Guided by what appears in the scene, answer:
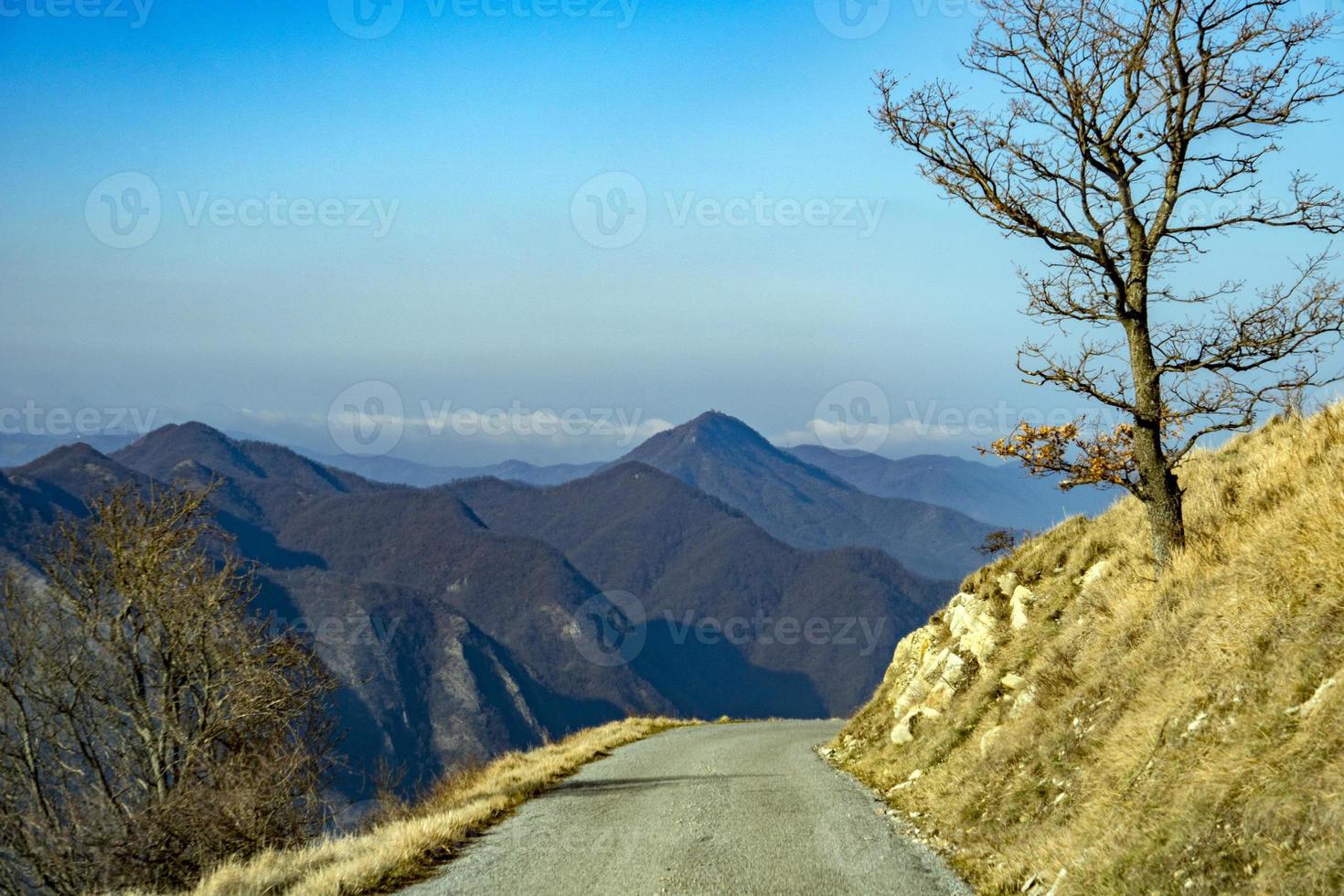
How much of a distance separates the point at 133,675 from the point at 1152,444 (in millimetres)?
21762

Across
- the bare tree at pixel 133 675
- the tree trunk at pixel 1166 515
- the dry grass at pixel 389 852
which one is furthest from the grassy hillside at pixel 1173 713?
the bare tree at pixel 133 675

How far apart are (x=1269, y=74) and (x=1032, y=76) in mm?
2984

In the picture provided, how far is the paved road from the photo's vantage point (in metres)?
8.99

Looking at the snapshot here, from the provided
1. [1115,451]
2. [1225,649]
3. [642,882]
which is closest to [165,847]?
[642,882]

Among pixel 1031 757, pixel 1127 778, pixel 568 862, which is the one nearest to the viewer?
pixel 1127 778

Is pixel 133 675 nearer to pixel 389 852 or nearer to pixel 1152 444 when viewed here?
pixel 389 852

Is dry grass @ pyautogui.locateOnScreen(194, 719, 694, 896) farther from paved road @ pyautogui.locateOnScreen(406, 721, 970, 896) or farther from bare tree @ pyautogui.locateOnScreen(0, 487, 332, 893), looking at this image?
bare tree @ pyautogui.locateOnScreen(0, 487, 332, 893)

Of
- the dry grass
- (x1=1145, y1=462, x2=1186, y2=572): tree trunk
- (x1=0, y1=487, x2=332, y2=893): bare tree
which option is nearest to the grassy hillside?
(x1=1145, y1=462, x2=1186, y2=572): tree trunk

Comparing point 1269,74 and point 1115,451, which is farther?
point 1115,451

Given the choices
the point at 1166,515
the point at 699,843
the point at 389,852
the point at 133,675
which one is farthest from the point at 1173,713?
the point at 133,675

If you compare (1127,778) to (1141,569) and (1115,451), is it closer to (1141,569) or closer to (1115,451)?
(1141,569)

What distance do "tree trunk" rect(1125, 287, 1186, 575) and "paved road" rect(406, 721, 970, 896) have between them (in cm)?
561

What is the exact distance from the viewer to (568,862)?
32.8 feet

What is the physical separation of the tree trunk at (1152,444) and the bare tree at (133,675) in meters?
16.1
